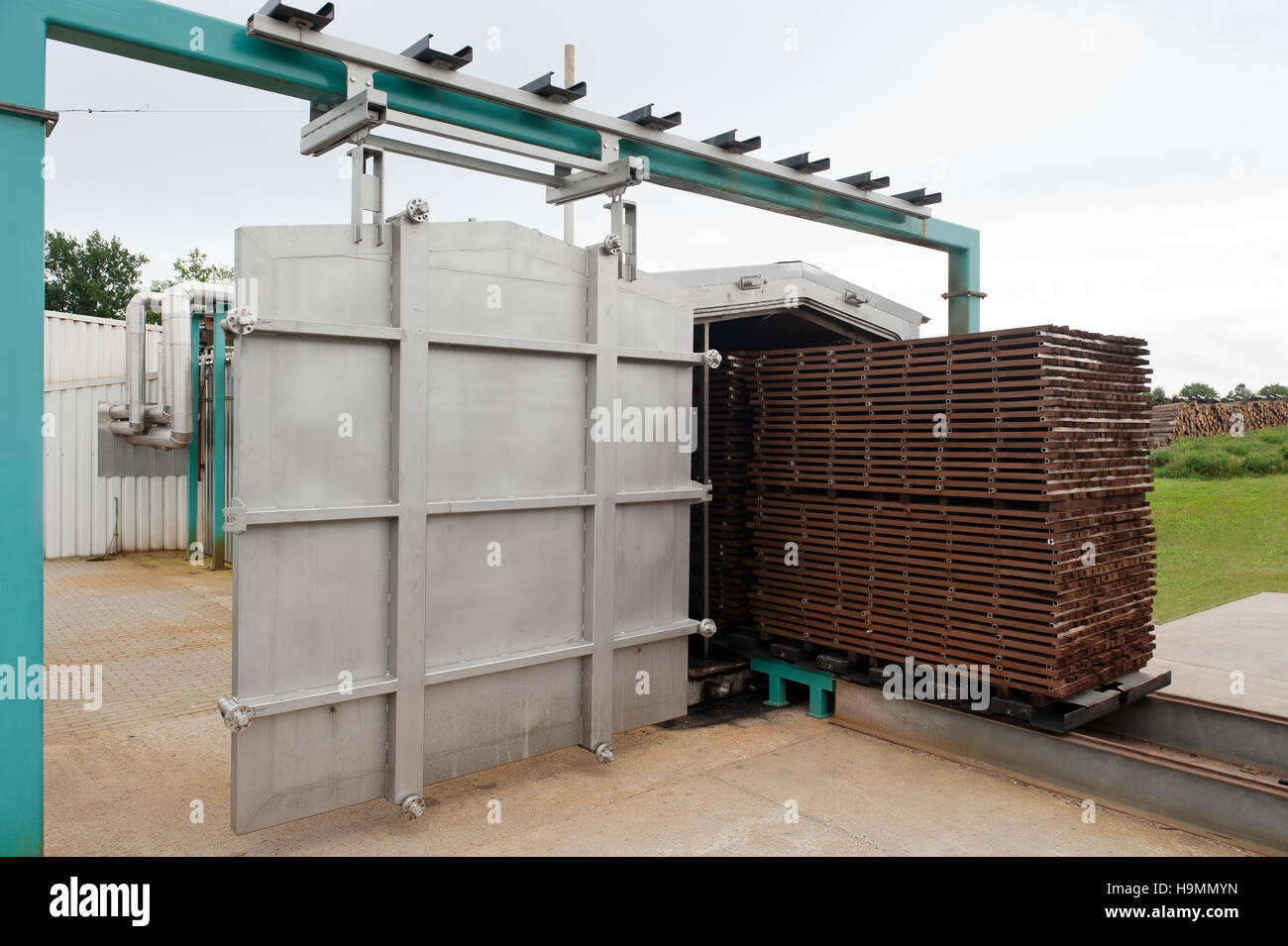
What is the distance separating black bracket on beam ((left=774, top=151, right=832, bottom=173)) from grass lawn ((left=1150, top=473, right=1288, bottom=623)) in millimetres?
7246

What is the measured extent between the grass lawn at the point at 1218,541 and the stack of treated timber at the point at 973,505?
596cm

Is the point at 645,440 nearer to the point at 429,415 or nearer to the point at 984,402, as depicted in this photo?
the point at 429,415

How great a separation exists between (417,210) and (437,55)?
3.56 feet

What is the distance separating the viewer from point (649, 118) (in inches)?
247

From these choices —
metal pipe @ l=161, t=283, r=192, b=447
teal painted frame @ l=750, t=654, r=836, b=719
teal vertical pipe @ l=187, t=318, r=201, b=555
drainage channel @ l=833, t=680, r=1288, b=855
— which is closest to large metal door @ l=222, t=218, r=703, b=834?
teal painted frame @ l=750, t=654, r=836, b=719

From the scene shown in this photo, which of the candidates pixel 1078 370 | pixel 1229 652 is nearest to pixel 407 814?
pixel 1078 370

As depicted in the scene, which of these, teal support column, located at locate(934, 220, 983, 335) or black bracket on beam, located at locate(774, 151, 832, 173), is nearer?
black bracket on beam, located at locate(774, 151, 832, 173)

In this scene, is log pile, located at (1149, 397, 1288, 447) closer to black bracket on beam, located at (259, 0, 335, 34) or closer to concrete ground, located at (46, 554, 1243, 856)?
concrete ground, located at (46, 554, 1243, 856)

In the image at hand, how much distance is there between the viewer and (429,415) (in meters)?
5.12

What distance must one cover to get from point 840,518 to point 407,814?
12.2ft

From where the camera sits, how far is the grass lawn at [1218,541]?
40.9 ft

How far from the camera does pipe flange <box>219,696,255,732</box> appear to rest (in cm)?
439

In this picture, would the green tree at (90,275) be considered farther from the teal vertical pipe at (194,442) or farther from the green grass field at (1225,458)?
the green grass field at (1225,458)

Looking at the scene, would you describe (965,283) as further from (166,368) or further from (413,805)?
(166,368)
